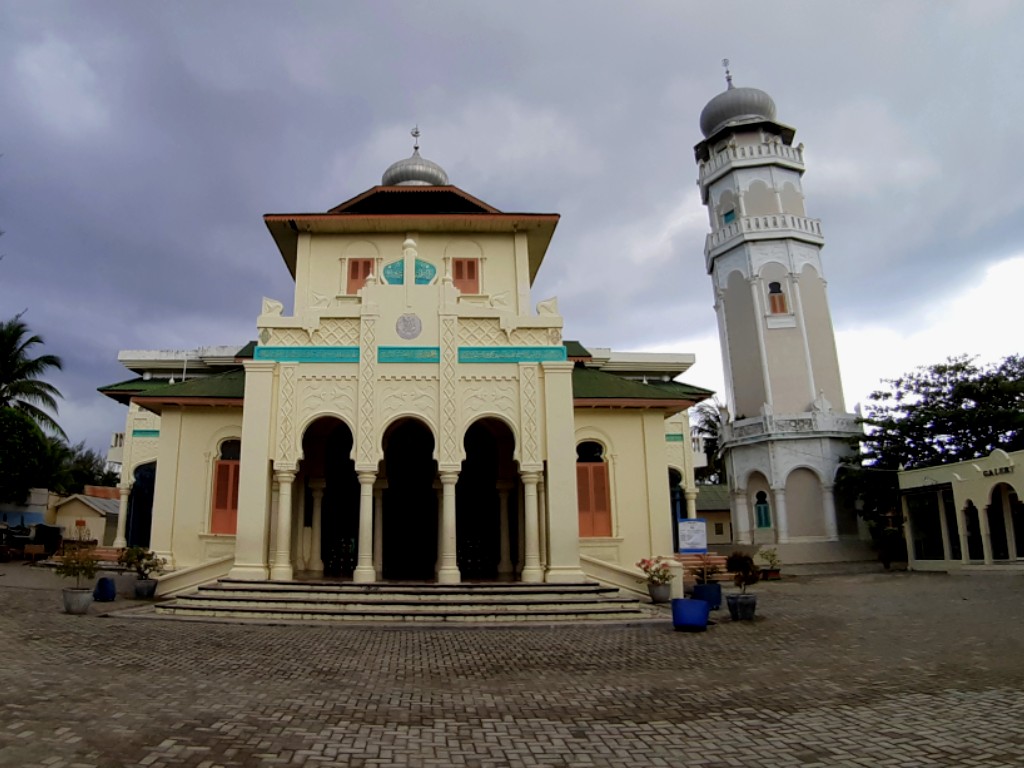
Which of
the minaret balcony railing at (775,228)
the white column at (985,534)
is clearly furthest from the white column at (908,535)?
the minaret balcony railing at (775,228)

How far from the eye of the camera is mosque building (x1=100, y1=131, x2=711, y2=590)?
15.3 meters

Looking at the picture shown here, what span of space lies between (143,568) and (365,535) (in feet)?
17.9

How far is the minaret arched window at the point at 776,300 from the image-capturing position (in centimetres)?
3369

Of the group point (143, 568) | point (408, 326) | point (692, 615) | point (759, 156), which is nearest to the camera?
point (692, 615)

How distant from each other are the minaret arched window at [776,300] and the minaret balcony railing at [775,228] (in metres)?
2.45

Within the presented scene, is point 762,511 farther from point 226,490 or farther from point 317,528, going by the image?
point 226,490

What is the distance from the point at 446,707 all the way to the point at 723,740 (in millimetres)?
2595

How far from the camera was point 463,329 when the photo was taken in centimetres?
1614

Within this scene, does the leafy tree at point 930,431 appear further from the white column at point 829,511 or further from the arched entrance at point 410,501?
the arched entrance at point 410,501

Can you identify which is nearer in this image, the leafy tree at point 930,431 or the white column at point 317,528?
the white column at point 317,528

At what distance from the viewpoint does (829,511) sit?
31438 millimetres

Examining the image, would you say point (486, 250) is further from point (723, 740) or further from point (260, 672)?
point (723, 740)

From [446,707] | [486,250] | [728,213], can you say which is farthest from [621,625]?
[728,213]

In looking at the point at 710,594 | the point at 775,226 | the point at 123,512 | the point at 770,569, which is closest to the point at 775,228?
the point at 775,226
